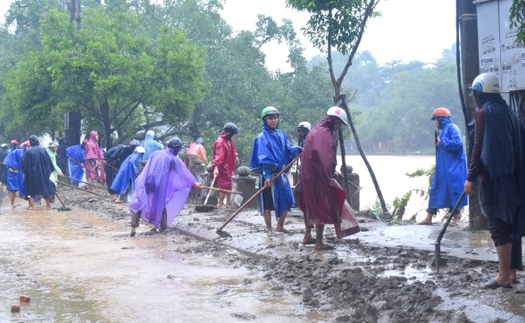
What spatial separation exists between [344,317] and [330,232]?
4.99m

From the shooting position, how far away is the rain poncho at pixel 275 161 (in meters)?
11.4

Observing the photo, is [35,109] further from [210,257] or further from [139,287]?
[139,287]

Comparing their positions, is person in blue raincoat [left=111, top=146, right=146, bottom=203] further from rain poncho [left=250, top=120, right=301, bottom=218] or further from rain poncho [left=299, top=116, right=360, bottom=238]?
rain poncho [left=299, top=116, right=360, bottom=238]

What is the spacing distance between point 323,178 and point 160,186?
13.9 feet

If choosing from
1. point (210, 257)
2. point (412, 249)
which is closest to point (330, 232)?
point (210, 257)

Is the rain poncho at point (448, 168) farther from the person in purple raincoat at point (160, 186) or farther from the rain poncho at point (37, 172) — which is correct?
the rain poncho at point (37, 172)

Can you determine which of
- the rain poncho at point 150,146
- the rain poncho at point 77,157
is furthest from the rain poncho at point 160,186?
the rain poncho at point 77,157

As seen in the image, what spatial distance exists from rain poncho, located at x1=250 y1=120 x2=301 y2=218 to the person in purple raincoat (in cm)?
171

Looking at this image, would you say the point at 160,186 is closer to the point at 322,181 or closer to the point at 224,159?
the point at 224,159

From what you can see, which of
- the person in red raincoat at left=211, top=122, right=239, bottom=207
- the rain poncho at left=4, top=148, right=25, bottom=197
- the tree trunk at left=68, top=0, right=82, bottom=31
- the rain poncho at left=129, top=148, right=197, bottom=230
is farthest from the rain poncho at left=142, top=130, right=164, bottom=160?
the tree trunk at left=68, top=0, right=82, bottom=31

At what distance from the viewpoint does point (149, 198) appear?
42.2 ft

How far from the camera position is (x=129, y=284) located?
8.21 meters

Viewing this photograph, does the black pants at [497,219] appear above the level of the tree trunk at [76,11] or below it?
below

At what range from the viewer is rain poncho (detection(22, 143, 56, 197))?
19562 mm
